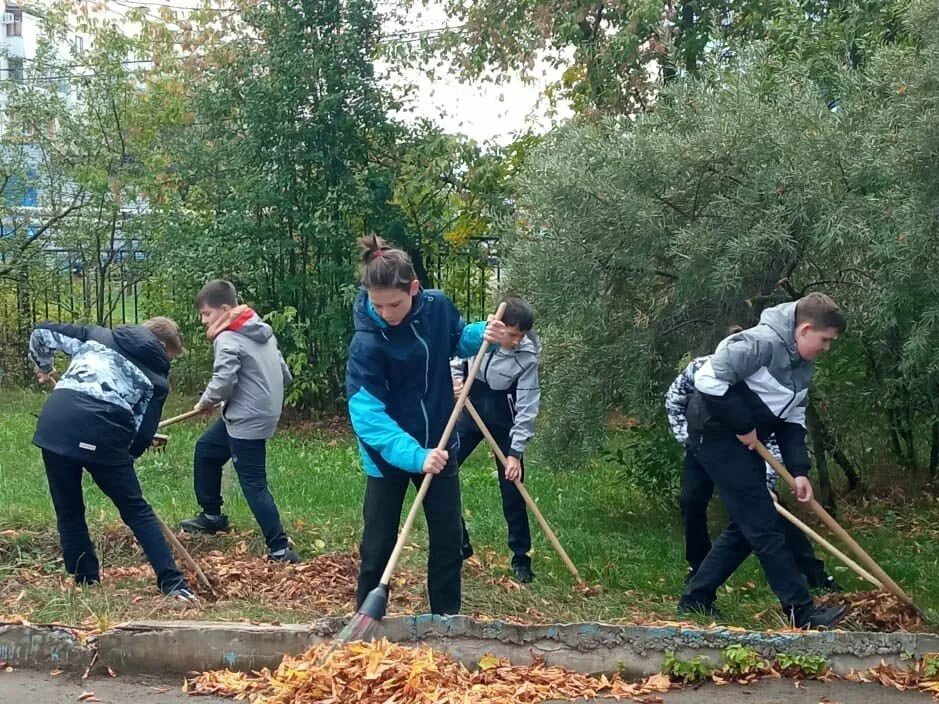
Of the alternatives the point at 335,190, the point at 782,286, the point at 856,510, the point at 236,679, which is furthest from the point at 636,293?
the point at 335,190

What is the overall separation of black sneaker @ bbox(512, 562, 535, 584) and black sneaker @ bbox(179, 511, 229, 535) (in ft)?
6.31

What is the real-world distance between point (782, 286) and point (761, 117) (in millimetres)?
1006

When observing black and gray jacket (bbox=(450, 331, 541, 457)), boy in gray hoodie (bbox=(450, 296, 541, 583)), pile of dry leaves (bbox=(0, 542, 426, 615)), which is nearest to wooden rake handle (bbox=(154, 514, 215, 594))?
pile of dry leaves (bbox=(0, 542, 426, 615))

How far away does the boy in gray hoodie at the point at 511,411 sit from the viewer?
5961mm

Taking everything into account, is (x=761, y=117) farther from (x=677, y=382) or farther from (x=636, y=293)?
(x=677, y=382)

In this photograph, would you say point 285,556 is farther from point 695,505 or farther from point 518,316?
point 695,505

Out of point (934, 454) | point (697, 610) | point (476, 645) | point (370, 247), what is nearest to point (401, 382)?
point (370, 247)

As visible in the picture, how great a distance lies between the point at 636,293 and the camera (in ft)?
22.1

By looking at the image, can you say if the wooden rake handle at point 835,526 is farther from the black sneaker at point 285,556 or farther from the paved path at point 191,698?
the black sneaker at point 285,556

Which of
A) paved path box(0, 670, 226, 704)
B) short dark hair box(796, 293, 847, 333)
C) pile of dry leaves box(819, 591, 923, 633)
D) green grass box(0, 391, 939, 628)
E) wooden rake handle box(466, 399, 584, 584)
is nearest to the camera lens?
paved path box(0, 670, 226, 704)

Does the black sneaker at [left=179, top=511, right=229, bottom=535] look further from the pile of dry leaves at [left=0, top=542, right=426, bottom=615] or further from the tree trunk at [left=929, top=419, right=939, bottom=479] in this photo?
the tree trunk at [left=929, top=419, right=939, bottom=479]

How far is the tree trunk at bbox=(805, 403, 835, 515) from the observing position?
23.3ft

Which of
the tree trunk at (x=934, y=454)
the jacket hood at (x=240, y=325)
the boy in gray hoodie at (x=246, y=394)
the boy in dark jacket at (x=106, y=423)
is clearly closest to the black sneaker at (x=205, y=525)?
the boy in gray hoodie at (x=246, y=394)

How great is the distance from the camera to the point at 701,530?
19.7 ft
